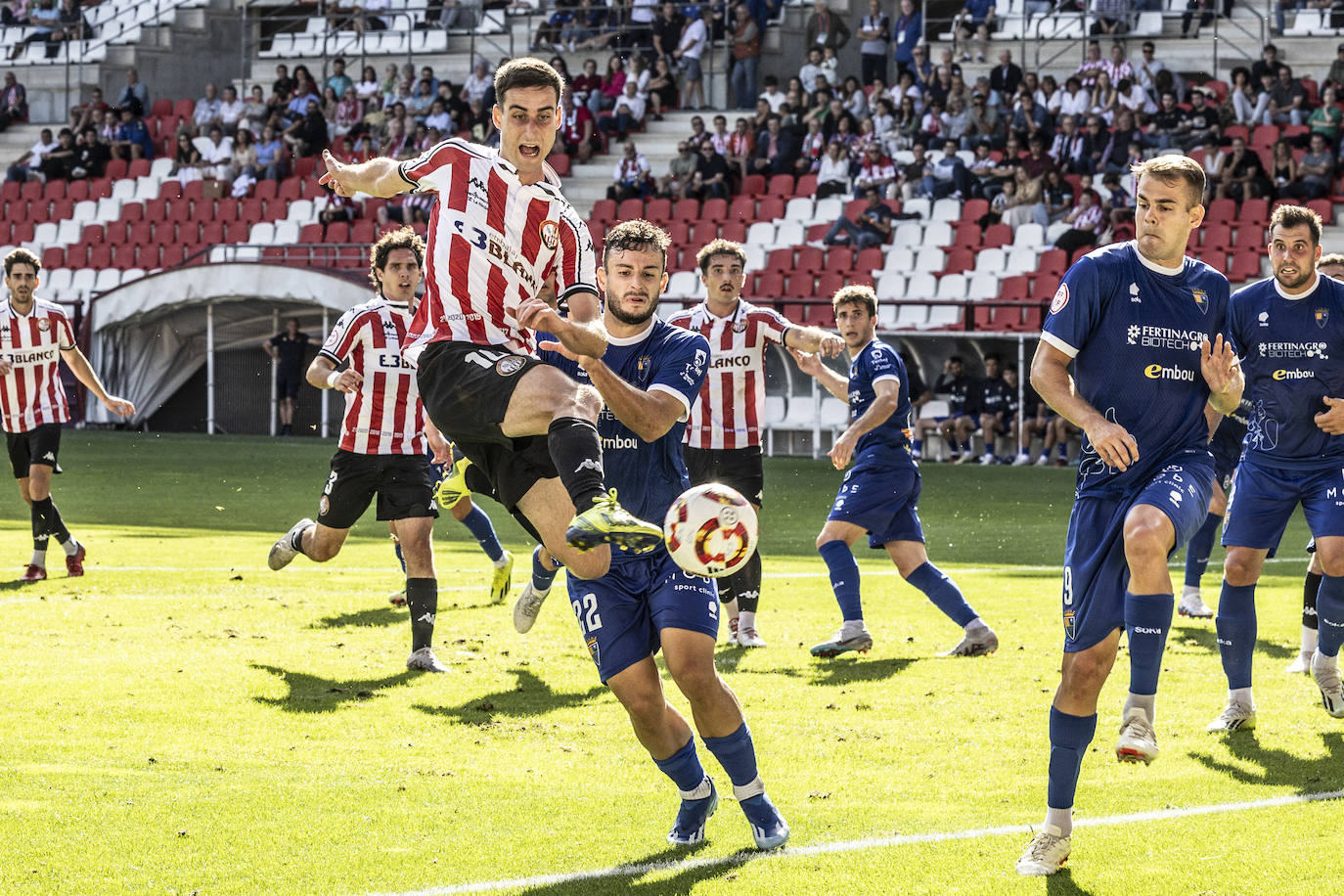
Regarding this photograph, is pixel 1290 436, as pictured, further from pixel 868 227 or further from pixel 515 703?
pixel 868 227

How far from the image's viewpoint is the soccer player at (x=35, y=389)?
11.6m

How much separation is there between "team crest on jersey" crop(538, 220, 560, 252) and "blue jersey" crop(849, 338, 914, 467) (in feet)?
11.0

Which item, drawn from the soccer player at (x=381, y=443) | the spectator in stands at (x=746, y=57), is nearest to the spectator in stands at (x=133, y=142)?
the spectator in stands at (x=746, y=57)

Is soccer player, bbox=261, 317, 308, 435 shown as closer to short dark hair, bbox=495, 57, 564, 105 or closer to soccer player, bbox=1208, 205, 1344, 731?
soccer player, bbox=1208, 205, 1344, 731

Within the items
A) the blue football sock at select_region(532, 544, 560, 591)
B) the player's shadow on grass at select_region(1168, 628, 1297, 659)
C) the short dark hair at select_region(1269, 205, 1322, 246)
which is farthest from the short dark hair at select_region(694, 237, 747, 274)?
the player's shadow on grass at select_region(1168, 628, 1297, 659)

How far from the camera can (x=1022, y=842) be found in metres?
5.27

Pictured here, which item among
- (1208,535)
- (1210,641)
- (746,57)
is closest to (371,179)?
(1210,641)

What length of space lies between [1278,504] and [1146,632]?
207 cm

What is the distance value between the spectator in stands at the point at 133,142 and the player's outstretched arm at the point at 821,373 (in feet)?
92.3

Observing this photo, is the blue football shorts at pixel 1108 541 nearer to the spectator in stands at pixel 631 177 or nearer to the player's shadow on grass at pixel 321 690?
the player's shadow on grass at pixel 321 690

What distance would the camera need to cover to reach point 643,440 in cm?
555

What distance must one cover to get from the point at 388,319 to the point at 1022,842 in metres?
5.24

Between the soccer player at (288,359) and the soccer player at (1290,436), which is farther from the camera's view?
the soccer player at (288,359)

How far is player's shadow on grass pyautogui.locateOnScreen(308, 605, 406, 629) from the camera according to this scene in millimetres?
9781
